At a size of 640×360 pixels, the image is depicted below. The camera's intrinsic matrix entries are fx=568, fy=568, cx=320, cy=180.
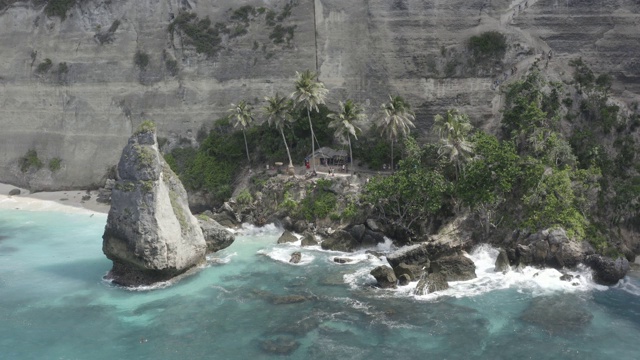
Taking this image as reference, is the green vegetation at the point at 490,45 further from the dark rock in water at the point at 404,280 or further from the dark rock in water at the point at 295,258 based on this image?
the dark rock in water at the point at 404,280

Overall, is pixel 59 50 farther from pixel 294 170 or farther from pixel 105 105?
pixel 294 170

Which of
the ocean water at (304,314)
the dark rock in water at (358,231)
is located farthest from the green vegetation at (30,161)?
the dark rock in water at (358,231)

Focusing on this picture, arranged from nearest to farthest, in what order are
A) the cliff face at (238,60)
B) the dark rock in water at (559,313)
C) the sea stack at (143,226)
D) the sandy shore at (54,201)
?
the dark rock in water at (559,313), the sea stack at (143,226), the cliff face at (238,60), the sandy shore at (54,201)

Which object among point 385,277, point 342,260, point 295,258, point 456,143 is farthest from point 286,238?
point 456,143

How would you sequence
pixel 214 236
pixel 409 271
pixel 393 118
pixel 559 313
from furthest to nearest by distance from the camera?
1. pixel 393 118
2. pixel 214 236
3. pixel 409 271
4. pixel 559 313

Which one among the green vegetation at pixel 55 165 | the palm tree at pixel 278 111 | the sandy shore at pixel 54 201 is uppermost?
the palm tree at pixel 278 111

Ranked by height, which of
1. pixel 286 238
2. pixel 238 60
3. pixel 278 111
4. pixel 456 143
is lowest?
pixel 286 238

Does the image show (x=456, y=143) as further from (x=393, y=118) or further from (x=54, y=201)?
(x=54, y=201)
